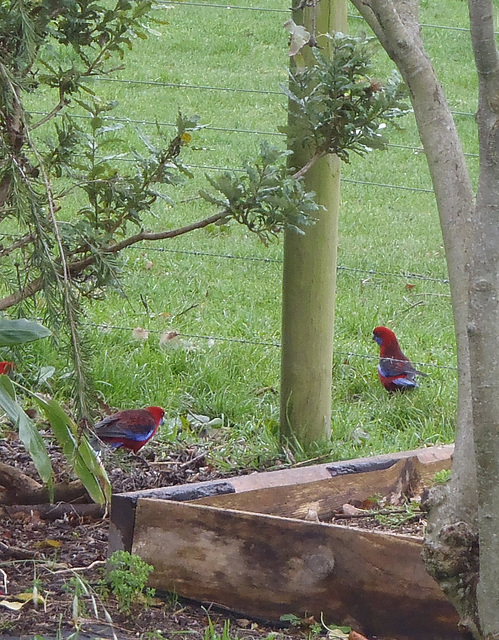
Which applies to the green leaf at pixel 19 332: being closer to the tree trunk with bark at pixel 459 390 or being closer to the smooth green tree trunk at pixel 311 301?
the tree trunk with bark at pixel 459 390

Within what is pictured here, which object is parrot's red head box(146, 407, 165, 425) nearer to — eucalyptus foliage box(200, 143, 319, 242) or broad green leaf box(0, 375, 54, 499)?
eucalyptus foliage box(200, 143, 319, 242)

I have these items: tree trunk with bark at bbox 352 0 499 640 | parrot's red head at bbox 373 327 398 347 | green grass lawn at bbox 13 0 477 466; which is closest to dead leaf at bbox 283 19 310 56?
tree trunk with bark at bbox 352 0 499 640

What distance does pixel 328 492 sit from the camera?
252 cm

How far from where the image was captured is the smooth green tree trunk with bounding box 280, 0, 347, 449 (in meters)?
2.94

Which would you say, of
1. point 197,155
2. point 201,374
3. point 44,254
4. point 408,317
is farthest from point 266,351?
point 197,155

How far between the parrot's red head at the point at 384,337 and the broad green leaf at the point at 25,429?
2310mm

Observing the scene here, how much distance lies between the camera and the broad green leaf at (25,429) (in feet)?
6.04

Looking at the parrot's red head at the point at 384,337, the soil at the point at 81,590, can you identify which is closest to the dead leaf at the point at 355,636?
the soil at the point at 81,590

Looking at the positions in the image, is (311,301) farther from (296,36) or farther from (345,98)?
(296,36)

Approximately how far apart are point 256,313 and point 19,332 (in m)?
2.74

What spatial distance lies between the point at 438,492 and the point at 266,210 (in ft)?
3.23

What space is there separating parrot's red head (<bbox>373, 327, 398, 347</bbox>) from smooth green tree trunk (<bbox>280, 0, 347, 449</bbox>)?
0.89m

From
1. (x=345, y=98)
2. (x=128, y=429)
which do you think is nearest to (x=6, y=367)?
(x=128, y=429)

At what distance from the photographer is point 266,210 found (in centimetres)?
247
